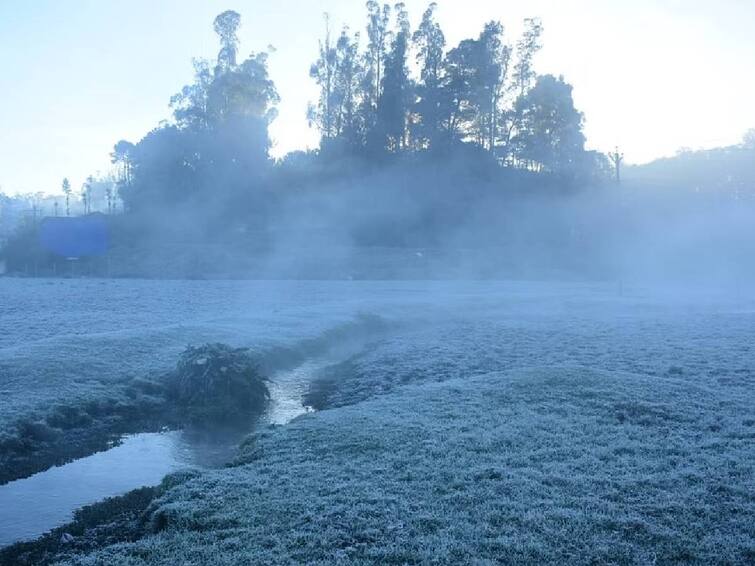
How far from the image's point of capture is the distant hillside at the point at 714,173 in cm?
10436

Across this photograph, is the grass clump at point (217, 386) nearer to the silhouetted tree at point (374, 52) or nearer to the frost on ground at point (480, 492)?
the frost on ground at point (480, 492)

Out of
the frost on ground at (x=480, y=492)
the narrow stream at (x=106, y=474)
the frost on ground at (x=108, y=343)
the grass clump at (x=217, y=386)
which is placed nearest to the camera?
the frost on ground at (x=480, y=492)

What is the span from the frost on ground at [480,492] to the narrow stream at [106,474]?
1.85m

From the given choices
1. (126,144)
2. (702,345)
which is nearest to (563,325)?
(702,345)

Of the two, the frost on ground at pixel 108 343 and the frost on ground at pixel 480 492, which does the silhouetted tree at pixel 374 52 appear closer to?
the frost on ground at pixel 108 343

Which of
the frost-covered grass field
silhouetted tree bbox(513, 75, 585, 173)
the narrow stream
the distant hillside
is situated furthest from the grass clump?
the distant hillside

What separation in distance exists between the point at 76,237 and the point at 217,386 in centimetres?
7444

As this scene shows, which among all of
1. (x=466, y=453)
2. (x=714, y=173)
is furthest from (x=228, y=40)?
(x=466, y=453)

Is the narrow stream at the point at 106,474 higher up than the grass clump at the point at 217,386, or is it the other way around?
→ the grass clump at the point at 217,386

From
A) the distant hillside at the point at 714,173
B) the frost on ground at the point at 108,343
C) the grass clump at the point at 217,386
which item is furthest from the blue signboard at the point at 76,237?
the distant hillside at the point at 714,173

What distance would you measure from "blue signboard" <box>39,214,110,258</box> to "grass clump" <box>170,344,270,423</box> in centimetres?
6884

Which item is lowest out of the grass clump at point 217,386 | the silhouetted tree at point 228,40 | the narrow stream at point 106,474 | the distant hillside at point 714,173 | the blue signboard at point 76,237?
the narrow stream at point 106,474

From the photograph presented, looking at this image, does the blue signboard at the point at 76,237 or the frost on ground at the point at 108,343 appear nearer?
the frost on ground at the point at 108,343

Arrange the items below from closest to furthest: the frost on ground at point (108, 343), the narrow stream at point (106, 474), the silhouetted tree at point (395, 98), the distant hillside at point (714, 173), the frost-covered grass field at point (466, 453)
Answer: the frost-covered grass field at point (466, 453) → the narrow stream at point (106, 474) → the frost on ground at point (108, 343) → the silhouetted tree at point (395, 98) → the distant hillside at point (714, 173)
